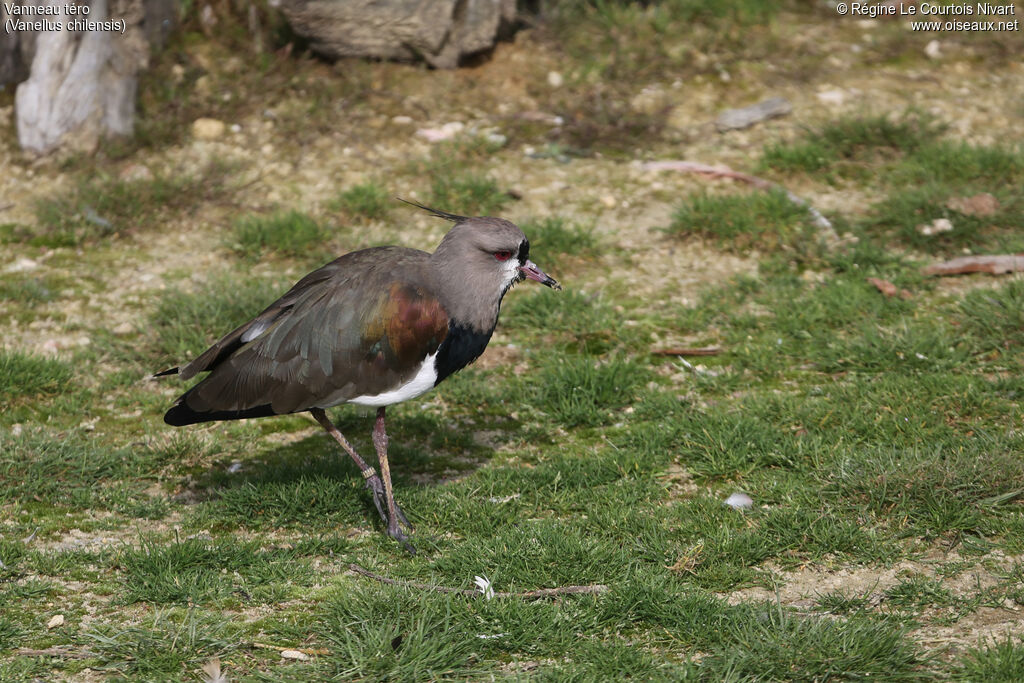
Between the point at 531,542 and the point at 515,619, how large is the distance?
53 cm

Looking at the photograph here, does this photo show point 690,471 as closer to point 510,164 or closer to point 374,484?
point 374,484

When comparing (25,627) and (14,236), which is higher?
(14,236)

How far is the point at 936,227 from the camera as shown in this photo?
741cm

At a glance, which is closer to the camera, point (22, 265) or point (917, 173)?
point (22, 265)

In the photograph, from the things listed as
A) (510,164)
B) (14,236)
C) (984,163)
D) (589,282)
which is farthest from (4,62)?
(984,163)

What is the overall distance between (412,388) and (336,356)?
366mm

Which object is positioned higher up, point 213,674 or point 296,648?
point 213,674

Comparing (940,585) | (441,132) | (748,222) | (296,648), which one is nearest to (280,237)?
(441,132)

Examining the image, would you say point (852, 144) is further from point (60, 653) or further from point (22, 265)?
point (60, 653)

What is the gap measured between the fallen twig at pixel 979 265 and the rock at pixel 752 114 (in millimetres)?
2288

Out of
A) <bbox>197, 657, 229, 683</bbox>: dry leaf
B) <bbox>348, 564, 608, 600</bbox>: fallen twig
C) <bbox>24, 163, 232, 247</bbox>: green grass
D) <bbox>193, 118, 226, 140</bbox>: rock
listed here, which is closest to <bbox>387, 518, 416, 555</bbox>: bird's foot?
A: <bbox>348, 564, 608, 600</bbox>: fallen twig

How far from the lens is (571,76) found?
9289mm

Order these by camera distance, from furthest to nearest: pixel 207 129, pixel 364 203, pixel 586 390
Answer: pixel 207 129 < pixel 364 203 < pixel 586 390

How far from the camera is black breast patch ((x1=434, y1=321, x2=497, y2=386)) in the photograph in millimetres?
5090
